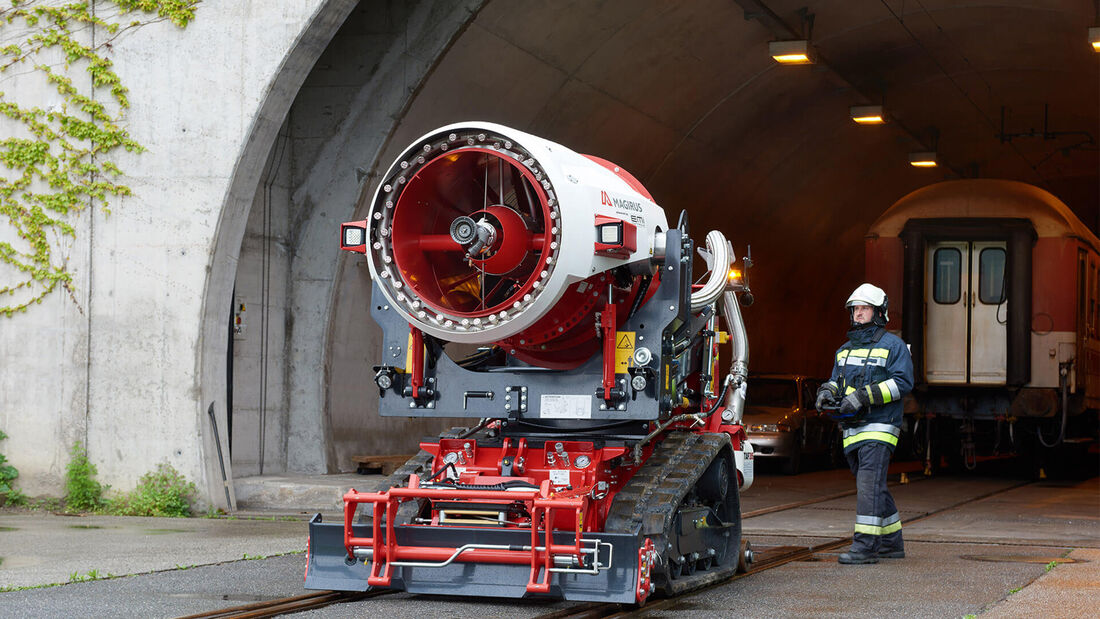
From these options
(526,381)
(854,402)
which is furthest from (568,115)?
(526,381)

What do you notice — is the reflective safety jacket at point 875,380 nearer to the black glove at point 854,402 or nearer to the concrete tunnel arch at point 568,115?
the black glove at point 854,402

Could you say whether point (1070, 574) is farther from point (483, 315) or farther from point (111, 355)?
point (111, 355)

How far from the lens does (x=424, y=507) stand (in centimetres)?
842

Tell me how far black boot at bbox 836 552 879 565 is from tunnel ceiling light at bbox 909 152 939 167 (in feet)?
60.9

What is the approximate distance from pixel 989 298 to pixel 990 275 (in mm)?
324

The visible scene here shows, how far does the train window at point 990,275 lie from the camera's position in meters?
20.1

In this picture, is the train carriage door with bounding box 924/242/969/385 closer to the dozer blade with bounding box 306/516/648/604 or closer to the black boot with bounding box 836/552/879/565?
the black boot with bounding box 836/552/879/565

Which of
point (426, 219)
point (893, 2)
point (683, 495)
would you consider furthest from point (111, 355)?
point (893, 2)

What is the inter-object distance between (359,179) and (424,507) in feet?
26.1

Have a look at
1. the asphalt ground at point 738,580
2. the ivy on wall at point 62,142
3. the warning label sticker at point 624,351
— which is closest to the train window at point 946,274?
the asphalt ground at point 738,580

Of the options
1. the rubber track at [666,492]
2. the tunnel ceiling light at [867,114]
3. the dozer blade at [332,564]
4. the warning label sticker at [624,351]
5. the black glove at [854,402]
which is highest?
the tunnel ceiling light at [867,114]

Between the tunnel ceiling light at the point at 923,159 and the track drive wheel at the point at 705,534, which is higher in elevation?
the tunnel ceiling light at the point at 923,159

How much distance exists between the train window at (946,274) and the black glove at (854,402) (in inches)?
414

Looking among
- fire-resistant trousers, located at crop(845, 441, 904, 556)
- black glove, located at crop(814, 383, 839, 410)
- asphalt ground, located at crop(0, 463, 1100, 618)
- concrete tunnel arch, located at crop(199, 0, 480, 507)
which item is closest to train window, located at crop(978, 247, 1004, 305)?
asphalt ground, located at crop(0, 463, 1100, 618)
